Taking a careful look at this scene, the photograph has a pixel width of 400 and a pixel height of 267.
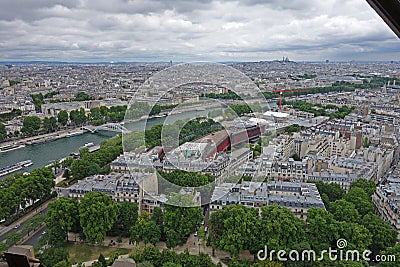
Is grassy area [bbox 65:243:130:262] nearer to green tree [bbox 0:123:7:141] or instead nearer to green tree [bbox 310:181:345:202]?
green tree [bbox 310:181:345:202]

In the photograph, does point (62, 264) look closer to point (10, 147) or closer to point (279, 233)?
point (279, 233)

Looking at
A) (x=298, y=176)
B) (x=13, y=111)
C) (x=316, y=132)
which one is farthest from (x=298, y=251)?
(x=13, y=111)

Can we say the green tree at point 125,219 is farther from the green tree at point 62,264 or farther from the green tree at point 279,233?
the green tree at point 279,233

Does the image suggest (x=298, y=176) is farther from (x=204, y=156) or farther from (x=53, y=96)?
(x=53, y=96)

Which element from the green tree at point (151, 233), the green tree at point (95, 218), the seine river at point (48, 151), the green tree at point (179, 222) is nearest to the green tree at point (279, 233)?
the green tree at point (179, 222)

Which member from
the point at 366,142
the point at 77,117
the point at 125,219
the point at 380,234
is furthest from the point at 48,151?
the point at 366,142

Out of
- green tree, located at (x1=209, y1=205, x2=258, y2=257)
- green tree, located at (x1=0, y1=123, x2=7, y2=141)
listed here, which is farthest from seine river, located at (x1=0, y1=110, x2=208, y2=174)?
green tree, located at (x1=209, y1=205, x2=258, y2=257)
